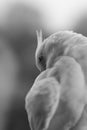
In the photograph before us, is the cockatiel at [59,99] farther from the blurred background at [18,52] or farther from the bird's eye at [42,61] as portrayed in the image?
the blurred background at [18,52]

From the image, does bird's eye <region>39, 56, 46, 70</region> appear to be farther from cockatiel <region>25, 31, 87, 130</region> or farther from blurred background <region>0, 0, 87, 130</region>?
blurred background <region>0, 0, 87, 130</region>

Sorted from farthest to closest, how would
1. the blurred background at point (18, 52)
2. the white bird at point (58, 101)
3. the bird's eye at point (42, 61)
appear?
the blurred background at point (18, 52)
the bird's eye at point (42, 61)
the white bird at point (58, 101)

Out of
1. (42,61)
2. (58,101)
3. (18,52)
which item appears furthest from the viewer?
(18,52)

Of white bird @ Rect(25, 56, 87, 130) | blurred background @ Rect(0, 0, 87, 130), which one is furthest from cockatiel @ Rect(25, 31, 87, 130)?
blurred background @ Rect(0, 0, 87, 130)

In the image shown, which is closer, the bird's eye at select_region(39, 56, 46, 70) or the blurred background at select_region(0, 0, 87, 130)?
the bird's eye at select_region(39, 56, 46, 70)

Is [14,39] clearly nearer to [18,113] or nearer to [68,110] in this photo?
[18,113]

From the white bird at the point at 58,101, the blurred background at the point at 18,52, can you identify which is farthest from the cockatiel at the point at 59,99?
the blurred background at the point at 18,52

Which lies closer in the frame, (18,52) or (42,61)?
(42,61)

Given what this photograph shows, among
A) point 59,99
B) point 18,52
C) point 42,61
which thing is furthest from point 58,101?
Answer: point 18,52

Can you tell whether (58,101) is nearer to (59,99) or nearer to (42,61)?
(59,99)
